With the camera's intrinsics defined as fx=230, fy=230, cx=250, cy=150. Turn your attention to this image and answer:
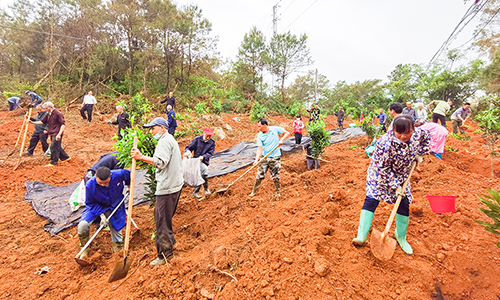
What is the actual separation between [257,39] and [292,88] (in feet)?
46.0

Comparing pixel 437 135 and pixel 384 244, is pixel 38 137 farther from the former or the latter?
pixel 437 135

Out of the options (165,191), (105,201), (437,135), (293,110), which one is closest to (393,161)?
(165,191)

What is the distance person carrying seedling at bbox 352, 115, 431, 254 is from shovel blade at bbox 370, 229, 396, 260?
0.10m

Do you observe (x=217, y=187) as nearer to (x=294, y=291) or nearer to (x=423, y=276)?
(x=294, y=291)

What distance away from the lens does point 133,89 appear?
711 inches

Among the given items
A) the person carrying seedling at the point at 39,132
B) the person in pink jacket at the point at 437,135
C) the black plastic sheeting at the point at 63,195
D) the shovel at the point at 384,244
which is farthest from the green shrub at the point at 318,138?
the person carrying seedling at the point at 39,132

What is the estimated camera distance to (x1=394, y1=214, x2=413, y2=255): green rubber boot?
95.7 inches

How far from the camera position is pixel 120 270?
8.46 ft

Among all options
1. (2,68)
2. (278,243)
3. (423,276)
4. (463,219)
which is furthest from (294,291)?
(2,68)

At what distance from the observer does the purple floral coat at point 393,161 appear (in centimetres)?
231

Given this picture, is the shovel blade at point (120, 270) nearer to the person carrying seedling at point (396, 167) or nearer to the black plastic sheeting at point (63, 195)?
the black plastic sheeting at point (63, 195)

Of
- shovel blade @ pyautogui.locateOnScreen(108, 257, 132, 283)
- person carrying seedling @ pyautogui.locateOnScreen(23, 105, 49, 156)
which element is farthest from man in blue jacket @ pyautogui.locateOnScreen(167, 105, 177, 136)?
shovel blade @ pyautogui.locateOnScreen(108, 257, 132, 283)

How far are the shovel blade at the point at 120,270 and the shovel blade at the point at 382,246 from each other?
2.67 meters

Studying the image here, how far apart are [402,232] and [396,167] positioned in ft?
2.41
